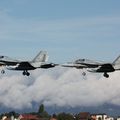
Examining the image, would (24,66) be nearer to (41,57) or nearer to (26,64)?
(26,64)

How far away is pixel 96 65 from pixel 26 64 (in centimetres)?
1446

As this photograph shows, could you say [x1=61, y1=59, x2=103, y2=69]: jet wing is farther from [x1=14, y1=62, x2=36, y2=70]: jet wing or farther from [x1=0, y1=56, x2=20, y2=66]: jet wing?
[x1=0, y1=56, x2=20, y2=66]: jet wing

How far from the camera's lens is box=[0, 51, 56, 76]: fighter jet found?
423 feet

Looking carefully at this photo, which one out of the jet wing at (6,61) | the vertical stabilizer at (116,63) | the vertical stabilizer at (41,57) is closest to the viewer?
the vertical stabilizer at (116,63)

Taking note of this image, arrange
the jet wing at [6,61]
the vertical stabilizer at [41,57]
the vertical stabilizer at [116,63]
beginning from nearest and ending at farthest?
the vertical stabilizer at [116,63], the jet wing at [6,61], the vertical stabilizer at [41,57]

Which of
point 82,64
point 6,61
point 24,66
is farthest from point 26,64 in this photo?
point 82,64

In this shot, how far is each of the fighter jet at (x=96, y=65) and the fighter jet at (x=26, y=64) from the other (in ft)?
16.4

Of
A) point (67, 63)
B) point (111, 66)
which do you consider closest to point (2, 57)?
point (67, 63)

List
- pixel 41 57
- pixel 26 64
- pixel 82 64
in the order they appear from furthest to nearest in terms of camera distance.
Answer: pixel 82 64 → pixel 41 57 → pixel 26 64

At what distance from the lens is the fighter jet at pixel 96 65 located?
423 feet

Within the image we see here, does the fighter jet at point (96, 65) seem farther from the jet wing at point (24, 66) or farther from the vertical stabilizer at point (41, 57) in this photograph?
the jet wing at point (24, 66)

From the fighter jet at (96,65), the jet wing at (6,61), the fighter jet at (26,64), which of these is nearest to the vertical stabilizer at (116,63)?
the fighter jet at (96,65)

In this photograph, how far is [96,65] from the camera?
435 ft

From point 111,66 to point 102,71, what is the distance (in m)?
2.17
